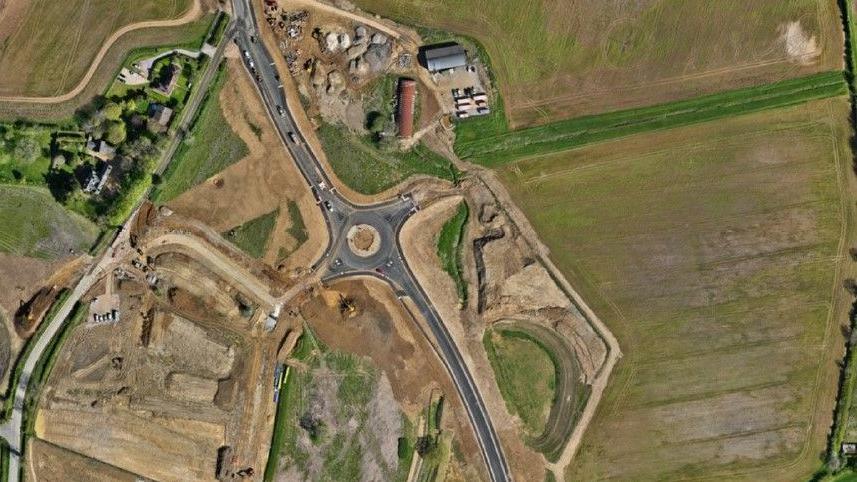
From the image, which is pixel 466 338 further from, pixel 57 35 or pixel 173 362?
pixel 57 35

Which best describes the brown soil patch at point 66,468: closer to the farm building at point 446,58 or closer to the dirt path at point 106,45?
the dirt path at point 106,45

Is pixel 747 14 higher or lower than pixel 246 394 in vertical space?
higher

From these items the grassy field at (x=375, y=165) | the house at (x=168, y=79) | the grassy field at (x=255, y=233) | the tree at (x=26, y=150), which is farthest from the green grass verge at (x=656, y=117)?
the tree at (x=26, y=150)

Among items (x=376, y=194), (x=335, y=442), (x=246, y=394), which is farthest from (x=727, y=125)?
(x=246, y=394)

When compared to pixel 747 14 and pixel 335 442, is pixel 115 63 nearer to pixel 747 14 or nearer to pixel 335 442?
pixel 335 442

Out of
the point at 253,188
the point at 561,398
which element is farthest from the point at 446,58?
the point at 561,398

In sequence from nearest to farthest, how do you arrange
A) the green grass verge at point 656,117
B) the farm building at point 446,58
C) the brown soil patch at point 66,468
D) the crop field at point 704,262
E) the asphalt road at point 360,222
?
the farm building at point 446,58 < the green grass verge at point 656,117 < the crop field at point 704,262 < the brown soil patch at point 66,468 < the asphalt road at point 360,222
